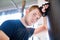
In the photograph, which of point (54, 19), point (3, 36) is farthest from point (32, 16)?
point (3, 36)

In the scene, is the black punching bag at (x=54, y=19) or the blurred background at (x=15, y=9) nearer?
the black punching bag at (x=54, y=19)

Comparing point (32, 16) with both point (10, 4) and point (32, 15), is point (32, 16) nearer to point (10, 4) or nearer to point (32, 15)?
point (32, 15)

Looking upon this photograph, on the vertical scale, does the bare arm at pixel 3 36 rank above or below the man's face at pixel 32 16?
below

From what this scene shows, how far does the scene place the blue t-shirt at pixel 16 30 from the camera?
1212 millimetres

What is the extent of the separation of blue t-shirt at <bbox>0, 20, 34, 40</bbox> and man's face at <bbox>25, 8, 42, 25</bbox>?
0.09 metres

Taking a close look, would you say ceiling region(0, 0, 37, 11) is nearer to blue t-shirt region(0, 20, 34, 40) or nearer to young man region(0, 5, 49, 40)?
young man region(0, 5, 49, 40)

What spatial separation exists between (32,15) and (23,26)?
178 mm

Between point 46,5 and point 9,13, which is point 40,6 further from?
point 9,13

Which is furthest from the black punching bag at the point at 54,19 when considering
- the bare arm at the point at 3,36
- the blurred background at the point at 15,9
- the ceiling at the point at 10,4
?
the bare arm at the point at 3,36

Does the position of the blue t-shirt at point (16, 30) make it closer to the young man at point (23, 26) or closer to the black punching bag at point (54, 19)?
the young man at point (23, 26)

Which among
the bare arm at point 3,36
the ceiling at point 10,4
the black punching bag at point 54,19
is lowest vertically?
the bare arm at point 3,36

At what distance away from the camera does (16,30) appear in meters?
1.24

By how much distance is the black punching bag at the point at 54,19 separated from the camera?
3.90 ft

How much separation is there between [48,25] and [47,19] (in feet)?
0.25
